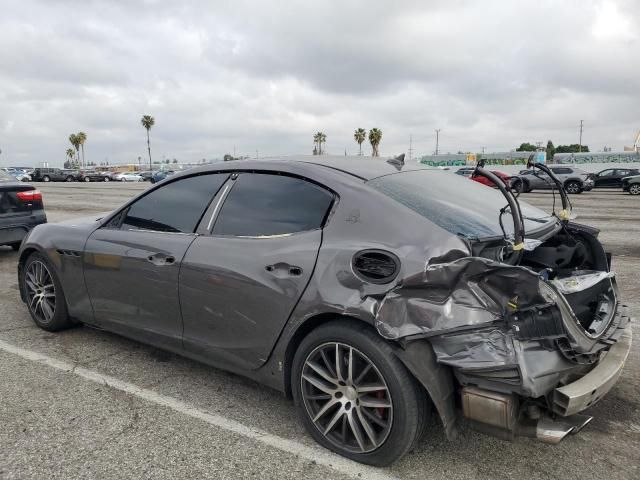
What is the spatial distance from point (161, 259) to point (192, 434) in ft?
3.65

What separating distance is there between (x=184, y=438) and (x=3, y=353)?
6.93 feet

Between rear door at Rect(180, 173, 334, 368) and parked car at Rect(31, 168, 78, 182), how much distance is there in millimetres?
57118

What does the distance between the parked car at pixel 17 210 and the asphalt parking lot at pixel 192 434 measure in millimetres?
4141

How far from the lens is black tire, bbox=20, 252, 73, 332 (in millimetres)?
4230

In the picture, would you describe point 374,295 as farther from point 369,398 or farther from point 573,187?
point 573,187

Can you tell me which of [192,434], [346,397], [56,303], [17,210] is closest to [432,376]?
[346,397]

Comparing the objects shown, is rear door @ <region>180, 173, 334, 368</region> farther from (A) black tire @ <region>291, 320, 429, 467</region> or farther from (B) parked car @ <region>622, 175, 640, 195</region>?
(B) parked car @ <region>622, 175, 640, 195</region>

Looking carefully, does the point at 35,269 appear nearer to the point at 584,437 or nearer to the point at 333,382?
the point at 333,382

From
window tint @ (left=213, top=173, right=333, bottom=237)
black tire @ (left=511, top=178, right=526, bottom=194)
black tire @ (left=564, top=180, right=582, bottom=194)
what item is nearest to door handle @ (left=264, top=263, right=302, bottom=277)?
window tint @ (left=213, top=173, right=333, bottom=237)

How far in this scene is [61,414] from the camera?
121 inches

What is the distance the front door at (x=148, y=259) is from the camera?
10.8ft

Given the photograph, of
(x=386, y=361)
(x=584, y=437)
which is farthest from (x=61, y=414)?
(x=584, y=437)

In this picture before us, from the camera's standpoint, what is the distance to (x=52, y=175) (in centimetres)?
5353

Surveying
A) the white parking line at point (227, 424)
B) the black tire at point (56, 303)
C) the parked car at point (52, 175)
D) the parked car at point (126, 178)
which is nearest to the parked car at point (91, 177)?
the parked car at point (52, 175)
